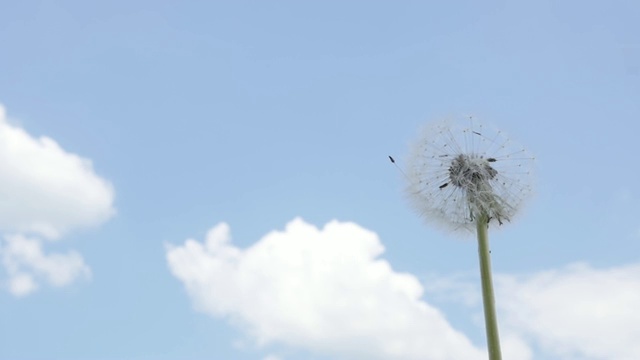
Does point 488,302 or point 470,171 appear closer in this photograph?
point 488,302

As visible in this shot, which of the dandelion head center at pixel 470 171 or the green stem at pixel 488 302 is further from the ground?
the dandelion head center at pixel 470 171

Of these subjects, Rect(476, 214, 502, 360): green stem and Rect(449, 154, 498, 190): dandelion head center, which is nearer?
Rect(476, 214, 502, 360): green stem

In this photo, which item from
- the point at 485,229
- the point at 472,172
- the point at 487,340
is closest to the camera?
the point at 487,340

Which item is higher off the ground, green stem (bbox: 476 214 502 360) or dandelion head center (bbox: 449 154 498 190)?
dandelion head center (bbox: 449 154 498 190)

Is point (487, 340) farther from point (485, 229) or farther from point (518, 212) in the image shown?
point (518, 212)

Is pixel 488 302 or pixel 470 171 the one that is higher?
pixel 470 171

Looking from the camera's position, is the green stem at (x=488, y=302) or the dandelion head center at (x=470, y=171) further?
the dandelion head center at (x=470, y=171)

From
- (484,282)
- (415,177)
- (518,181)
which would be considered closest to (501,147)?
(518,181)

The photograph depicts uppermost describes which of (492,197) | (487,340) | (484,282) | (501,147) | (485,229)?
(501,147)
